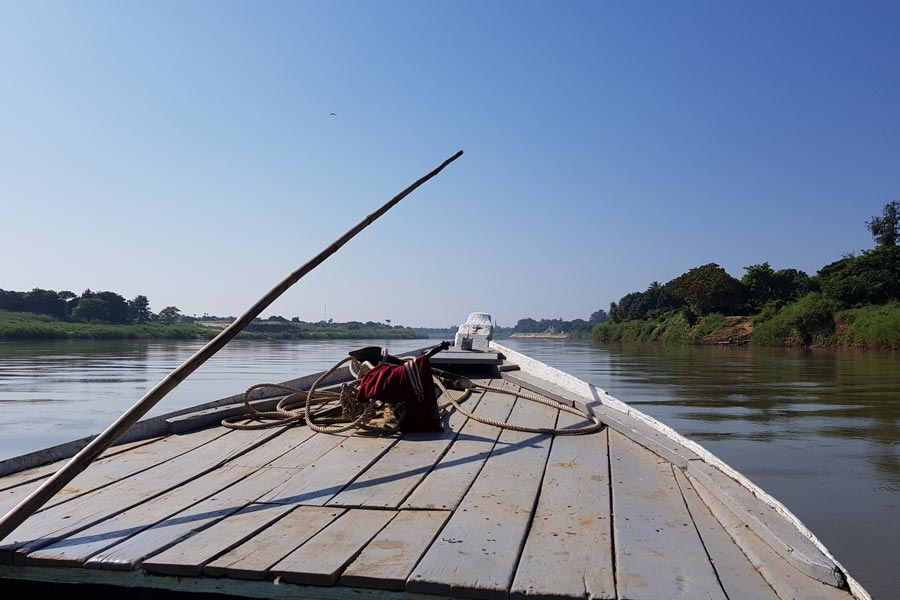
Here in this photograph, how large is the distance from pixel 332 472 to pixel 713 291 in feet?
114

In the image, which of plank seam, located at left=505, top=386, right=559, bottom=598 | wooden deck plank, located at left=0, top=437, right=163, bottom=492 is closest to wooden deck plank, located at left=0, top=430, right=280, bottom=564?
wooden deck plank, located at left=0, top=437, right=163, bottom=492

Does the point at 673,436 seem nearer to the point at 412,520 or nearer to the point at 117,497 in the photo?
the point at 412,520

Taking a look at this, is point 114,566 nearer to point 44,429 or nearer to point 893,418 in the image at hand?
point 44,429

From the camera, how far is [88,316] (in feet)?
160

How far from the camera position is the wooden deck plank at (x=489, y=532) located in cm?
132

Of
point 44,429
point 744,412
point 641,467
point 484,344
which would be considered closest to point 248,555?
point 641,467

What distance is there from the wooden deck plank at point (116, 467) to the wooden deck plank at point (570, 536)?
1.41 meters

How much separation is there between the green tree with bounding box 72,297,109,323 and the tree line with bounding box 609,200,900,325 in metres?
41.9

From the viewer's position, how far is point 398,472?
226 cm

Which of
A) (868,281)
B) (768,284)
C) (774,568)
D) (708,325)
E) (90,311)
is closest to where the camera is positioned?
(774,568)

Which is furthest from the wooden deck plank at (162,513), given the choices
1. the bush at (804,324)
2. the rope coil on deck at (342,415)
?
the bush at (804,324)

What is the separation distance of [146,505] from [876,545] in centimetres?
280

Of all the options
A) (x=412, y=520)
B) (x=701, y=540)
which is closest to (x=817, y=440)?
(x=701, y=540)

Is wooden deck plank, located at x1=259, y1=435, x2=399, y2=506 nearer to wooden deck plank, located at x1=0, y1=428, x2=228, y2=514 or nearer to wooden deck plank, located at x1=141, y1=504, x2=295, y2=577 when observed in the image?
wooden deck plank, located at x1=141, y1=504, x2=295, y2=577
